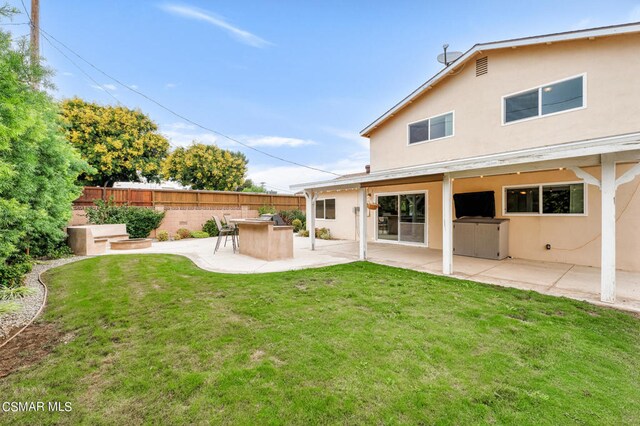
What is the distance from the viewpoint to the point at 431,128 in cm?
920

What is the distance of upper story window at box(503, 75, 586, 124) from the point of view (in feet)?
21.1

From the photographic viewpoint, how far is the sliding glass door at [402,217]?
1000 centimetres

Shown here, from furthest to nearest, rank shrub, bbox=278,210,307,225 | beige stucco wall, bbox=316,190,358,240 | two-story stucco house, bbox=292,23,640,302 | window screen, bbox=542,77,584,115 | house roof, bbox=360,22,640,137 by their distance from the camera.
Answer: shrub, bbox=278,210,307,225
beige stucco wall, bbox=316,190,358,240
window screen, bbox=542,77,584,115
house roof, bbox=360,22,640,137
two-story stucco house, bbox=292,23,640,302

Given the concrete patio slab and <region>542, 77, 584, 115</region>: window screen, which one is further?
<region>542, 77, 584, 115</region>: window screen

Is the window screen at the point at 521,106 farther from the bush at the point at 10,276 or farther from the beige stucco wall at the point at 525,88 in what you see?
the bush at the point at 10,276

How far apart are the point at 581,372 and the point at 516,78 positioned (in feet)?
24.8

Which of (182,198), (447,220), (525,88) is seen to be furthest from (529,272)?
(182,198)

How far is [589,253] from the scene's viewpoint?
666 cm

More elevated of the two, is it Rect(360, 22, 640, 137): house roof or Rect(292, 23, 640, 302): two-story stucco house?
Rect(360, 22, 640, 137): house roof

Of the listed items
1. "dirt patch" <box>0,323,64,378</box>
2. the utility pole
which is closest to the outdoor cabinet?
"dirt patch" <box>0,323,64,378</box>

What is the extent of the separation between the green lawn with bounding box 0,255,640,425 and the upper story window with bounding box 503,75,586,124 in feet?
16.2

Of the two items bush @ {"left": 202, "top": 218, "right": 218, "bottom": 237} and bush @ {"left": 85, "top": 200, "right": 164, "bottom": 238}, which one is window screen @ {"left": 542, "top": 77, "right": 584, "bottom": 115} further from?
bush @ {"left": 85, "top": 200, "right": 164, "bottom": 238}

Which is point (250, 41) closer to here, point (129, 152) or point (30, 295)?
point (129, 152)

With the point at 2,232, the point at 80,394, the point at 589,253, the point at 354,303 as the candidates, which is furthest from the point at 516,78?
the point at 2,232
